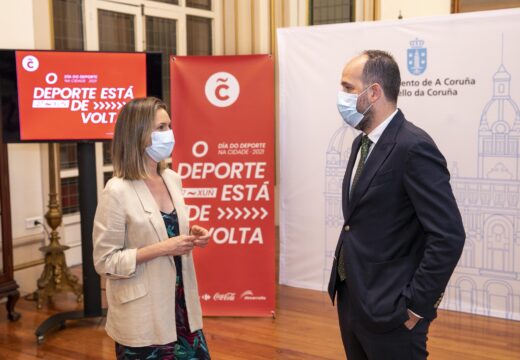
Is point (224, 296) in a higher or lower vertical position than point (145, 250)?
lower

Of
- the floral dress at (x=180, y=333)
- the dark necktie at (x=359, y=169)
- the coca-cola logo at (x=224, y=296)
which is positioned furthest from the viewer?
the coca-cola logo at (x=224, y=296)

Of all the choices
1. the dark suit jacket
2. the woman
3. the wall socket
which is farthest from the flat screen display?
the dark suit jacket

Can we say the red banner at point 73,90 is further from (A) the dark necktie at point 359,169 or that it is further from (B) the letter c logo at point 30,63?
(A) the dark necktie at point 359,169

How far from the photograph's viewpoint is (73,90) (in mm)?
3725

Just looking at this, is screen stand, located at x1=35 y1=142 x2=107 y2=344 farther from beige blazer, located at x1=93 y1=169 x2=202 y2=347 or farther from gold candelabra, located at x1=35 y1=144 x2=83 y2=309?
beige blazer, located at x1=93 y1=169 x2=202 y2=347

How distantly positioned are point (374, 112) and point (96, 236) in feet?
3.39

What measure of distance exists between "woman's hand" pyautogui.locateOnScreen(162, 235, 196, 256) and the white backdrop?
2.69m

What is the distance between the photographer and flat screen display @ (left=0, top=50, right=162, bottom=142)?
3686 mm

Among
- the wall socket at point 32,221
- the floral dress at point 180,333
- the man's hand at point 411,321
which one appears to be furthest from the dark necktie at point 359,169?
the wall socket at point 32,221

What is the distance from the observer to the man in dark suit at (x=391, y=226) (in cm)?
174

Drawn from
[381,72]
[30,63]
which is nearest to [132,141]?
[381,72]

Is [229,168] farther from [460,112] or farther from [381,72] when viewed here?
[381,72]

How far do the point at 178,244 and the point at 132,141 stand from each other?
405 millimetres

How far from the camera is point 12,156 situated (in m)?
4.73
